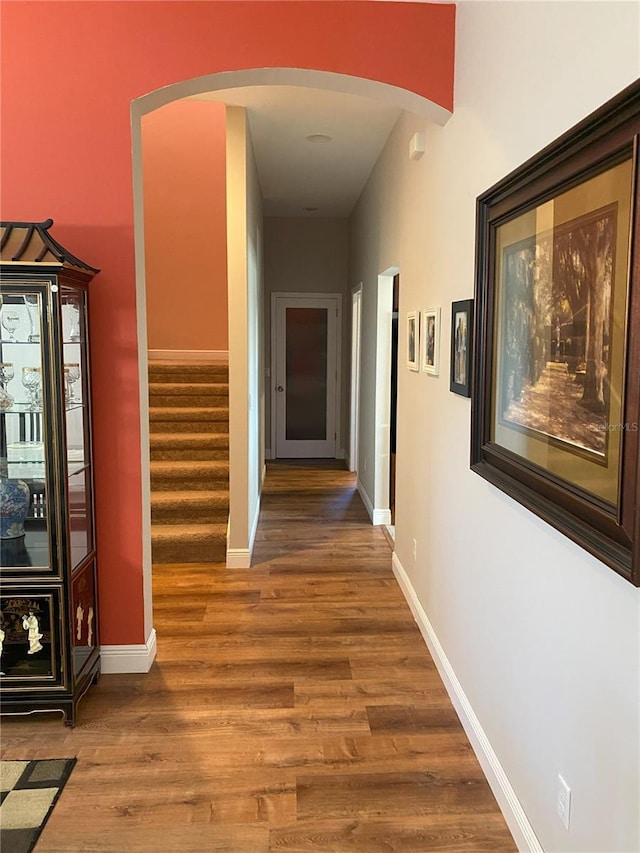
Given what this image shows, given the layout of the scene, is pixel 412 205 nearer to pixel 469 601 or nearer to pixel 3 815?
pixel 469 601

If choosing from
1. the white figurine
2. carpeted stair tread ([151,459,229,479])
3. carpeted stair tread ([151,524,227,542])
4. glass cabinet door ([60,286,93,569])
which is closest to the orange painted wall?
carpeted stair tread ([151,459,229,479])

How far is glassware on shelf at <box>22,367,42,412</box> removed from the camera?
2463mm

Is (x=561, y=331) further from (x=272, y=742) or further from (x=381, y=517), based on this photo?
(x=381, y=517)

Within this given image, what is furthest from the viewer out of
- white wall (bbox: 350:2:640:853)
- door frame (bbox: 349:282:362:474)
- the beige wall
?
the beige wall

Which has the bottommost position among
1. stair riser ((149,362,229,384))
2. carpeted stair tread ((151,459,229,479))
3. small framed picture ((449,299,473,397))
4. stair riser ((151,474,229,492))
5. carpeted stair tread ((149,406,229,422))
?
stair riser ((151,474,229,492))

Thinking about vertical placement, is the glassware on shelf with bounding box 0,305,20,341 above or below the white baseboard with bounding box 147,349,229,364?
above

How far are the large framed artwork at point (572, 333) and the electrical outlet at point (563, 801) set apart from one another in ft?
2.21

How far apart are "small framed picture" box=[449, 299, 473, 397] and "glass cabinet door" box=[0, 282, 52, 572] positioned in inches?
64.9

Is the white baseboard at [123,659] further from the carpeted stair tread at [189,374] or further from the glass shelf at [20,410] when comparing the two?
the carpeted stair tread at [189,374]

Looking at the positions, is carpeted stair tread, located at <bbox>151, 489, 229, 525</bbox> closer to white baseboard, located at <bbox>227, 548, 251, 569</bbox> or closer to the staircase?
the staircase

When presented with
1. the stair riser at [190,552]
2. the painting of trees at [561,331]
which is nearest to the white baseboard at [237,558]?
the stair riser at [190,552]

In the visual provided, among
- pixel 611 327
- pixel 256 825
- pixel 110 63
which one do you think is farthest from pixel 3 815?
pixel 110 63

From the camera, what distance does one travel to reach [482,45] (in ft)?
7.65

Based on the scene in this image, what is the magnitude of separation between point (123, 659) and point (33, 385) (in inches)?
52.7
